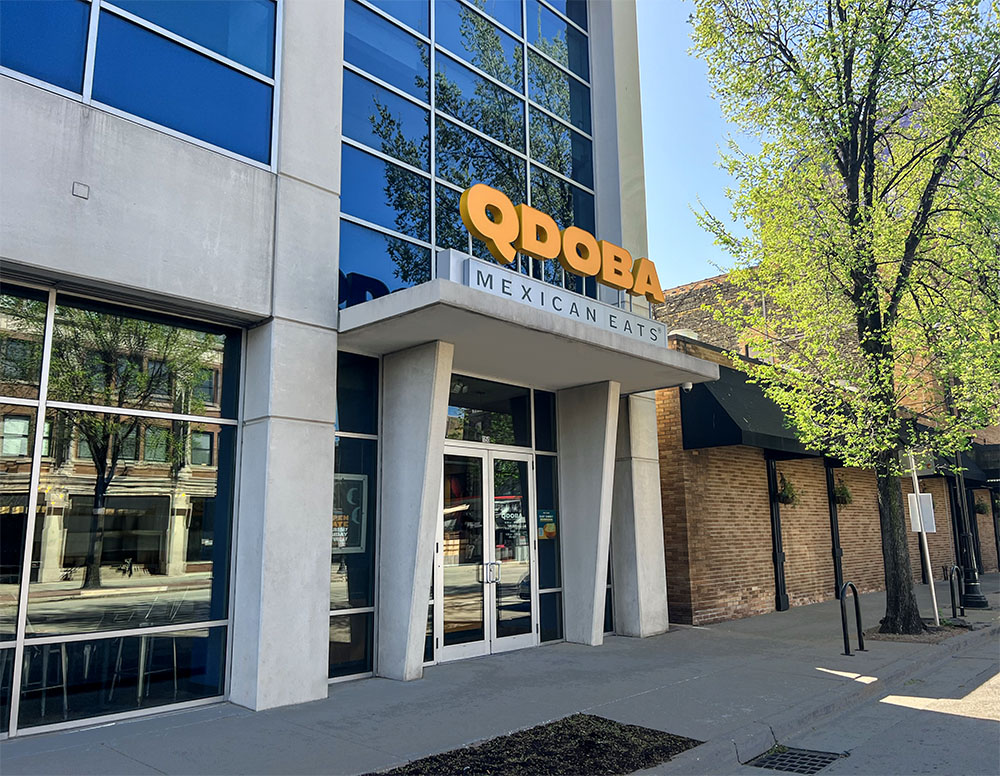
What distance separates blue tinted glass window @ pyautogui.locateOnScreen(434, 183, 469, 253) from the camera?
10.8m

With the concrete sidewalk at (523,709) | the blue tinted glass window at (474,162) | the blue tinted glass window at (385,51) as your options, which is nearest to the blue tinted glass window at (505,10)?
the blue tinted glass window at (385,51)

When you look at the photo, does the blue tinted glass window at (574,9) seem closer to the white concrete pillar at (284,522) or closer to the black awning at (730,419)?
the black awning at (730,419)

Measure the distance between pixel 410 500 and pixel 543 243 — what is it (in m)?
3.81

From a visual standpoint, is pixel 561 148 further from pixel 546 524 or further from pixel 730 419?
pixel 546 524

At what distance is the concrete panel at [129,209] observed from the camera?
265 inches

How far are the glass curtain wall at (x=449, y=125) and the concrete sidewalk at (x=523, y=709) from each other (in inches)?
190

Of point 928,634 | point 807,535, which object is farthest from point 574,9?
point 928,634

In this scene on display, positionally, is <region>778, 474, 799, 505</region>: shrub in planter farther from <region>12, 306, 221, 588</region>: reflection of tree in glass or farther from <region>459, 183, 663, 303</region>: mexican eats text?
<region>12, 306, 221, 588</region>: reflection of tree in glass

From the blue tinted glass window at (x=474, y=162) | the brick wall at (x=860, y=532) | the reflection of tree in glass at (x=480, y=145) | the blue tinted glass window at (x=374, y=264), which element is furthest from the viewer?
the brick wall at (x=860, y=532)

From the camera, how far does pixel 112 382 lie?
7594mm

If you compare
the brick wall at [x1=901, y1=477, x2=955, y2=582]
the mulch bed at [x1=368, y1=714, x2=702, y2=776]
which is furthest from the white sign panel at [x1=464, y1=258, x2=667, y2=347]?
the brick wall at [x1=901, y1=477, x2=955, y2=582]

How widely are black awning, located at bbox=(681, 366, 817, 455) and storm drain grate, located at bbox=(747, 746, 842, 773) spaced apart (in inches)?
278

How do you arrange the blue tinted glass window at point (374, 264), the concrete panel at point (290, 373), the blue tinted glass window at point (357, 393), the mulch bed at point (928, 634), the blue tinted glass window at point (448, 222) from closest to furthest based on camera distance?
1. the concrete panel at point (290, 373)
2. the blue tinted glass window at point (357, 393)
3. the blue tinted glass window at point (374, 264)
4. the blue tinted glass window at point (448, 222)
5. the mulch bed at point (928, 634)

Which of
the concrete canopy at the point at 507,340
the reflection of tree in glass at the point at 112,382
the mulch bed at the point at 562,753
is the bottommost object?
the mulch bed at the point at 562,753
